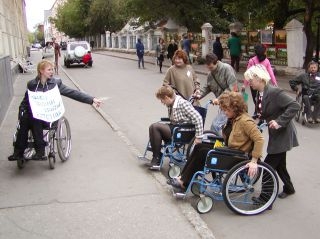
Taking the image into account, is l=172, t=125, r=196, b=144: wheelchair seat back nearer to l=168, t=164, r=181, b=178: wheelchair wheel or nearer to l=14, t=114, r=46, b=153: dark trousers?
l=168, t=164, r=181, b=178: wheelchair wheel

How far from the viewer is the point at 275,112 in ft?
17.3

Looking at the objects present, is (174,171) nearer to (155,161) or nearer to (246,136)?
(155,161)

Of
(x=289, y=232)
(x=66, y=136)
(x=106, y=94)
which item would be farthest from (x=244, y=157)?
(x=106, y=94)

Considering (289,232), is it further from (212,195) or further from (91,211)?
(91,211)

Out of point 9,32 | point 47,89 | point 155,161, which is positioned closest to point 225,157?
point 155,161

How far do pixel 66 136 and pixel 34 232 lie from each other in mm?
2948

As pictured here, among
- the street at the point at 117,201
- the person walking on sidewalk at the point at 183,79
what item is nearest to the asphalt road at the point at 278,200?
the street at the point at 117,201

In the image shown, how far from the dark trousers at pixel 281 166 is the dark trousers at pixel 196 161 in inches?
28.8

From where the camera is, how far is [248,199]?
17.6ft

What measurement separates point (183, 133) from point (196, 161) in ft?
3.57

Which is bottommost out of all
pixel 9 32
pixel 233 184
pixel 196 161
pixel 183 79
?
pixel 233 184

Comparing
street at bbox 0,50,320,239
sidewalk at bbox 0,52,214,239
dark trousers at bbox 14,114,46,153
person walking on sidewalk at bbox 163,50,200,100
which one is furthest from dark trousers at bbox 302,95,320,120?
dark trousers at bbox 14,114,46,153

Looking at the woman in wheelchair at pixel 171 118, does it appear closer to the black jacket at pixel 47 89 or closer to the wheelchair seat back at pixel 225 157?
the wheelchair seat back at pixel 225 157

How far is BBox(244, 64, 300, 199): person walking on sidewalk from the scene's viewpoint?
5.09 m
